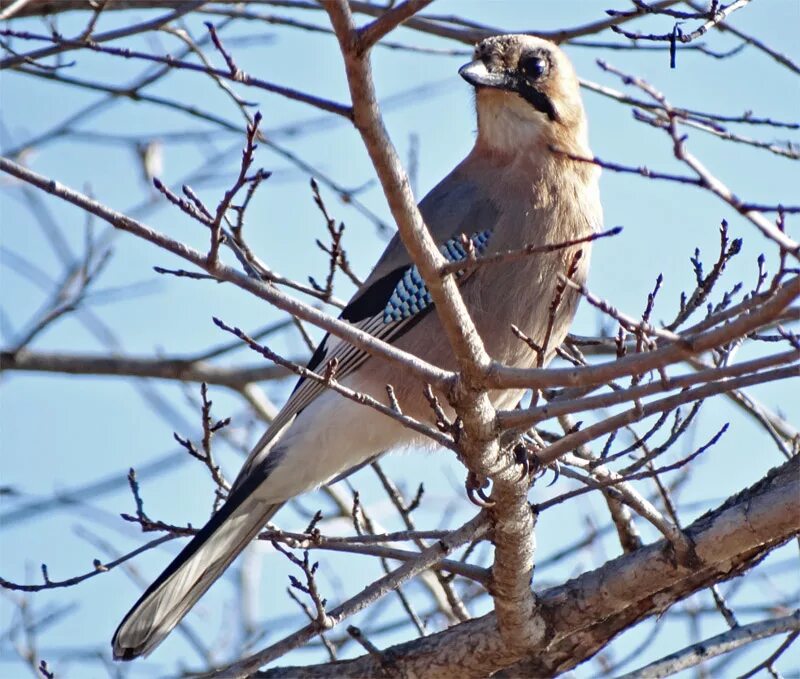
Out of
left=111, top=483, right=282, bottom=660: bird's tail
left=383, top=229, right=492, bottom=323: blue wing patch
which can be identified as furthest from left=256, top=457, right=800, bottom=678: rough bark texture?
left=383, top=229, right=492, bottom=323: blue wing patch

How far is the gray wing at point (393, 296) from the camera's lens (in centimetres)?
576

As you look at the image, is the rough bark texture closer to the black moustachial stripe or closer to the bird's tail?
the bird's tail

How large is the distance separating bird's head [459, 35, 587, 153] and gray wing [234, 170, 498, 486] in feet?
1.14

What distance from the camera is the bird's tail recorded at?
203 inches

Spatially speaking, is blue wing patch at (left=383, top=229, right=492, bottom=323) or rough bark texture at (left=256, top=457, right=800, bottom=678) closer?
rough bark texture at (left=256, top=457, right=800, bottom=678)

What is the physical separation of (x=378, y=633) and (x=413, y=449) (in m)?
1.53

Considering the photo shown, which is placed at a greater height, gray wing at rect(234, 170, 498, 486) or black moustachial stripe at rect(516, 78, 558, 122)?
black moustachial stripe at rect(516, 78, 558, 122)

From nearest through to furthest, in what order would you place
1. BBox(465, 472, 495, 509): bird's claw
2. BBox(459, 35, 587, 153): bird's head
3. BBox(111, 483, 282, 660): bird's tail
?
BBox(465, 472, 495, 509): bird's claw → BBox(111, 483, 282, 660): bird's tail → BBox(459, 35, 587, 153): bird's head

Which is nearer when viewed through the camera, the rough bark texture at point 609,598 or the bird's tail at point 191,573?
the rough bark texture at point 609,598

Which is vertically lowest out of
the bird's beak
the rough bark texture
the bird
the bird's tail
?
the rough bark texture

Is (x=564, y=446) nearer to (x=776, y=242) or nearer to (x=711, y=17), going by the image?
(x=776, y=242)

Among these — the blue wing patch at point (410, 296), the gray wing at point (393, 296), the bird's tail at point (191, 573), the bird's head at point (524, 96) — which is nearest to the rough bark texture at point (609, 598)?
the bird's tail at point (191, 573)

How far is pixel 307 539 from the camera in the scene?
469 cm

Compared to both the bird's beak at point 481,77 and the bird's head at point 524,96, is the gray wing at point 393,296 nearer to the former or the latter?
the bird's head at point 524,96
